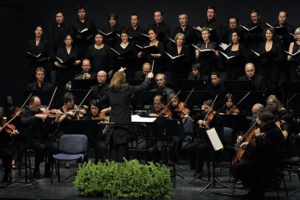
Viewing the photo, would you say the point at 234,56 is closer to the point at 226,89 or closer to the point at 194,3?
the point at 226,89

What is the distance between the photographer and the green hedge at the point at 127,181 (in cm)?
866

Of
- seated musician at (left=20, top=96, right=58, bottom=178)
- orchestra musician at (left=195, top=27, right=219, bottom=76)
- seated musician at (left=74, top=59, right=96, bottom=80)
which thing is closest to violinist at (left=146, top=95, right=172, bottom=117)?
seated musician at (left=20, top=96, right=58, bottom=178)

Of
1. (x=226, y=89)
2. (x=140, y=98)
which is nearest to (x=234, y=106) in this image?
(x=226, y=89)

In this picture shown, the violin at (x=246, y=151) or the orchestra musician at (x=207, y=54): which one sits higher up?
the orchestra musician at (x=207, y=54)

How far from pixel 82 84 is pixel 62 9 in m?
3.91

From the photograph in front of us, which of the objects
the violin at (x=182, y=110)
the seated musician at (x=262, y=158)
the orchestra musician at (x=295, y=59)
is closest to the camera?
the seated musician at (x=262, y=158)

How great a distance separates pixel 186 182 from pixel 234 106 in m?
1.81

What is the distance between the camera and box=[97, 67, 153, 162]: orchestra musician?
9609 mm

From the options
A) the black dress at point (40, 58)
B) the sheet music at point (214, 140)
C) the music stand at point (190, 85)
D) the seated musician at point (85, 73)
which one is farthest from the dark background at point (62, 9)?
the sheet music at point (214, 140)

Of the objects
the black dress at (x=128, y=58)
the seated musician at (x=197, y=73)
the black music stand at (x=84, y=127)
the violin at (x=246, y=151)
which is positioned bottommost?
the violin at (x=246, y=151)

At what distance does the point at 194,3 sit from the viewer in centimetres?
1480

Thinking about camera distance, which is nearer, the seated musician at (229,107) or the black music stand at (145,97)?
the seated musician at (229,107)

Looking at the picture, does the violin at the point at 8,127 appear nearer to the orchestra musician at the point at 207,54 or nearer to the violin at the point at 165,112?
the violin at the point at 165,112

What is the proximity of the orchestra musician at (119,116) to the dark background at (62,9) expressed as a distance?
5130 mm
